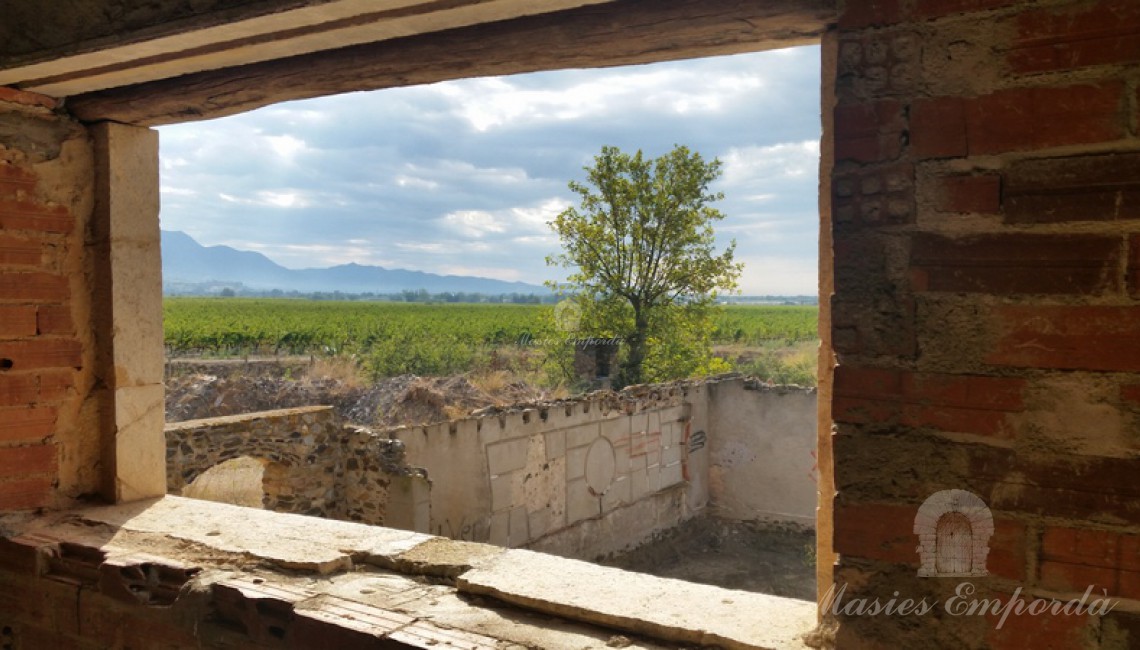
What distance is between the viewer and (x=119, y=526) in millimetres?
2984

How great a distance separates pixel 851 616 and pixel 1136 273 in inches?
33.8

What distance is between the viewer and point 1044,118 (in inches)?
56.7

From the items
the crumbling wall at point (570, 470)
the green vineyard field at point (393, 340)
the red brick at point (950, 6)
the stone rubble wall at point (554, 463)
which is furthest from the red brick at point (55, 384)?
the green vineyard field at point (393, 340)

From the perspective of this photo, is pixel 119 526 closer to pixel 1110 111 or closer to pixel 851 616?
pixel 851 616

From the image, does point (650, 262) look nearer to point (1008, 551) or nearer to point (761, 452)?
point (761, 452)

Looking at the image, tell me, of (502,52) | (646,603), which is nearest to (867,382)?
(646,603)

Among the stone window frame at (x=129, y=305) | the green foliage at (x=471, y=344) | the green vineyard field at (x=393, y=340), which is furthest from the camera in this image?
the green vineyard field at (x=393, y=340)

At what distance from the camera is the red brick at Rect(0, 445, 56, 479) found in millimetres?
3008

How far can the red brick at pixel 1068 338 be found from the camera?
1391 millimetres

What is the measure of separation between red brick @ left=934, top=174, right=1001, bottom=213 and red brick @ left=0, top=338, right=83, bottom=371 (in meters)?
3.29

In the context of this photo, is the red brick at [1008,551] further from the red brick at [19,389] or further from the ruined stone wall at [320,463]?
the ruined stone wall at [320,463]

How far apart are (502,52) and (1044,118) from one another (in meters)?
1.46

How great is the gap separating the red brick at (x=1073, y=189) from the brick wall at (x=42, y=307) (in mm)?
3399

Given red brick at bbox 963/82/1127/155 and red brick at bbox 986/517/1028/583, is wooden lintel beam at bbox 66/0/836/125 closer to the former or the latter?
red brick at bbox 963/82/1127/155
